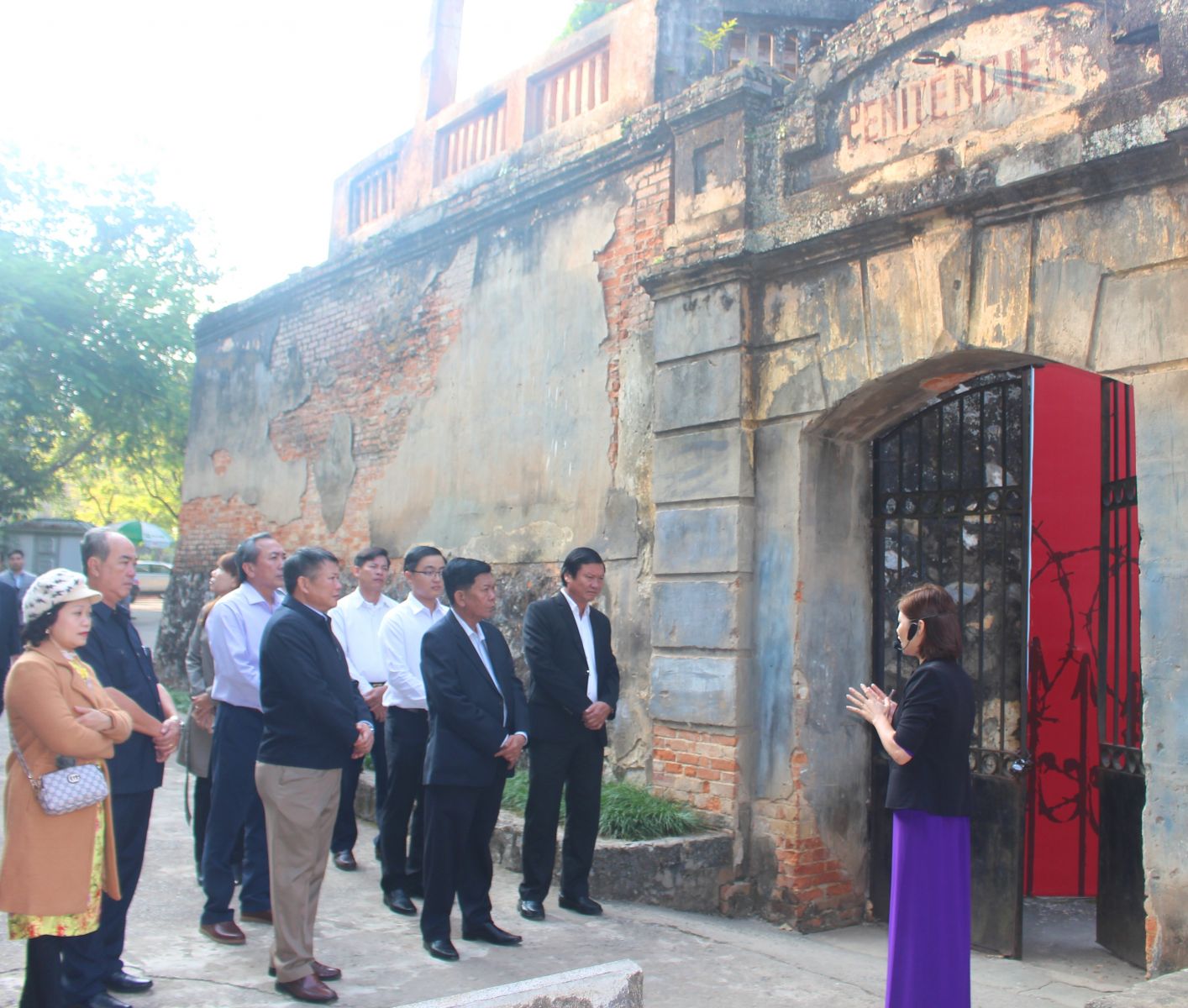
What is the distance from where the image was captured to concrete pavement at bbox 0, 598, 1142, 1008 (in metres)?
4.45

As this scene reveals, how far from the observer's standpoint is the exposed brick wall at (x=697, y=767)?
6.11 meters

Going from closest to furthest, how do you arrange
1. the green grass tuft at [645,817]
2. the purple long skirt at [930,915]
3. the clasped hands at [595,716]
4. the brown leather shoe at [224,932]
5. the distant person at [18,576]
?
the purple long skirt at [930,915] < the brown leather shoe at [224,932] < the clasped hands at [595,716] < the green grass tuft at [645,817] < the distant person at [18,576]

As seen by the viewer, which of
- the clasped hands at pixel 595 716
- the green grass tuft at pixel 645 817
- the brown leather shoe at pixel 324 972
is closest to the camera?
the brown leather shoe at pixel 324 972

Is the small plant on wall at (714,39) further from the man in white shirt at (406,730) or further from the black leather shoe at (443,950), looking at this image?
the black leather shoe at (443,950)

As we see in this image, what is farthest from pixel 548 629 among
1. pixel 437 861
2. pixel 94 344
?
pixel 94 344

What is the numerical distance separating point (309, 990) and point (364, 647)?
2.72 metres

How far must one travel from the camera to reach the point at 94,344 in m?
18.1

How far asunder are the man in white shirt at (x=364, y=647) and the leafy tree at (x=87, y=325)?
36.1 ft

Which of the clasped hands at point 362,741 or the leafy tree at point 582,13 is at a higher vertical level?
the leafy tree at point 582,13

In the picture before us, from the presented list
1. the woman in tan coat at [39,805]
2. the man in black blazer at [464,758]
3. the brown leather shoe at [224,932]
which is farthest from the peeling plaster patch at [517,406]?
the woman in tan coat at [39,805]

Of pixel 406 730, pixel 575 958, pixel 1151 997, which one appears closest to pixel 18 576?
pixel 406 730

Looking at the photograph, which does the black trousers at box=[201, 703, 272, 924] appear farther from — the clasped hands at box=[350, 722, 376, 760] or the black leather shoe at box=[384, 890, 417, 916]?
the clasped hands at box=[350, 722, 376, 760]

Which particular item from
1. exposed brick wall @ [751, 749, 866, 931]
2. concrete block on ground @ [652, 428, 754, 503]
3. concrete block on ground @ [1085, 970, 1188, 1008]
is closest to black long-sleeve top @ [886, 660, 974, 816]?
concrete block on ground @ [1085, 970, 1188, 1008]

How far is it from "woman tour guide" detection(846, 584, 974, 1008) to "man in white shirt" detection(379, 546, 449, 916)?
2.50m
